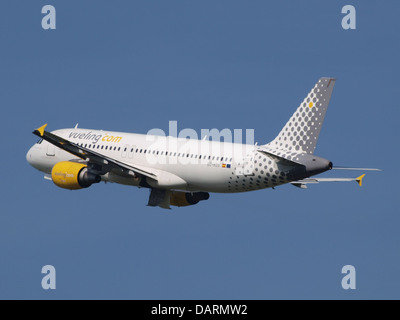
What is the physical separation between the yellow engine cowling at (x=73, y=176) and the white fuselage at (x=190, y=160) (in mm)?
1990

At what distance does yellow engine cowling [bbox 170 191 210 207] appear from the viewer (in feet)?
283

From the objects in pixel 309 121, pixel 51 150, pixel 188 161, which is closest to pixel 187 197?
pixel 188 161

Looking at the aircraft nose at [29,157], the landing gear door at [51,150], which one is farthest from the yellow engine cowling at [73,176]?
the aircraft nose at [29,157]

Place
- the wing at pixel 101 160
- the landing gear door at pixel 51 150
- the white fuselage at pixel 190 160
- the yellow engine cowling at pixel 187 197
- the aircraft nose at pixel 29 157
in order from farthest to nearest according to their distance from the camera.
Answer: the aircraft nose at pixel 29 157, the landing gear door at pixel 51 150, the yellow engine cowling at pixel 187 197, the wing at pixel 101 160, the white fuselage at pixel 190 160

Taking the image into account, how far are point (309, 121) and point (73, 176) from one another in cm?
1780

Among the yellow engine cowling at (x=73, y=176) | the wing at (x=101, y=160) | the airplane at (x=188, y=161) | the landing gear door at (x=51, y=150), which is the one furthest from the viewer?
the landing gear door at (x=51, y=150)

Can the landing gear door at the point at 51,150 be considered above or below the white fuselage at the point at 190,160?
above

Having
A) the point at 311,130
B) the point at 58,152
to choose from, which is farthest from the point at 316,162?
the point at 58,152

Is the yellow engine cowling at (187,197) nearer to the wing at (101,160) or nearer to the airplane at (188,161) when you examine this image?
the airplane at (188,161)

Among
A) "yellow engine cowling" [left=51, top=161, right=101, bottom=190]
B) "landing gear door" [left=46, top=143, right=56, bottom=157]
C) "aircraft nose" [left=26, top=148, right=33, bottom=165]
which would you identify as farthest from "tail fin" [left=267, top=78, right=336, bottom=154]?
"aircraft nose" [left=26, top=148, right=33, bottom=165]

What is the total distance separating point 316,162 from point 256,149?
4.99 metres

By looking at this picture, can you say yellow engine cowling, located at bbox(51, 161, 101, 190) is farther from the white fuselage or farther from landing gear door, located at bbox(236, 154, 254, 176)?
landing gear door, located at bbox(236, 154, 254, 176)

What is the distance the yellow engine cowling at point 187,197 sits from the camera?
283 feet

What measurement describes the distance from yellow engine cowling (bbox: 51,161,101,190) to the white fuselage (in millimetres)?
1990
